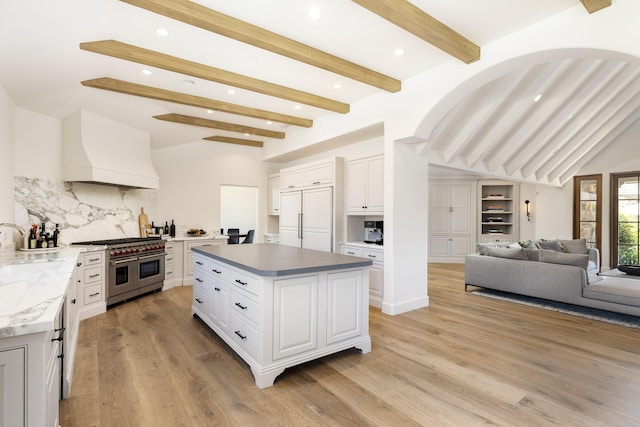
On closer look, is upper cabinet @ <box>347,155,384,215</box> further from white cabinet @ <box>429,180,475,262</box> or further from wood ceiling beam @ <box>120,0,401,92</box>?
white cabinet @ <box>429,180,475,262</box>

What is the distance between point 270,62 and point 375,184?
2174 millimetres

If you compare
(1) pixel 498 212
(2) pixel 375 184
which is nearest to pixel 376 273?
(2) pixel 375 184

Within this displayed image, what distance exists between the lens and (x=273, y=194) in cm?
724

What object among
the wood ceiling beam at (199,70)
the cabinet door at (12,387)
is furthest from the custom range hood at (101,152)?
the cabinet door at (12,387)

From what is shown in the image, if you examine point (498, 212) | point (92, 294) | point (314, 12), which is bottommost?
point (92, 294)

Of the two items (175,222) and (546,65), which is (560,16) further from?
(175,222)

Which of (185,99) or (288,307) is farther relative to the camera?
(185,99)

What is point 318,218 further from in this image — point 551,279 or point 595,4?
point 595,4

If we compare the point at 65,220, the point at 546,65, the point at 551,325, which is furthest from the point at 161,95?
the point at 551,325

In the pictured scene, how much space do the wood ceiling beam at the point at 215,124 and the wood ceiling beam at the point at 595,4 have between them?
4.85 meters

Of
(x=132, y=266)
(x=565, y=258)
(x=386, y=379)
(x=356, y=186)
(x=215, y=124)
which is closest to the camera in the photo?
(x=386, y=379)

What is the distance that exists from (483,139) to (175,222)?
20.4 feet

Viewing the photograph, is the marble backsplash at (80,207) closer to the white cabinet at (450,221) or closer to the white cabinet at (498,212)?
the white cabinet at (450,221)

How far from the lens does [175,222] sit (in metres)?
6.15
